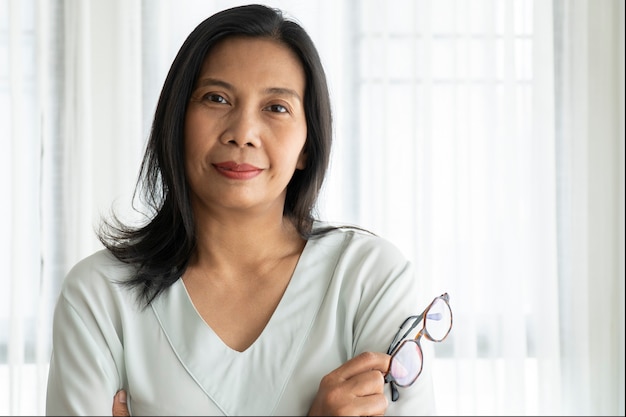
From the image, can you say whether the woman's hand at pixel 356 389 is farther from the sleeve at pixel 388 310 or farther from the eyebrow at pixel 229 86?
the eyebrow at pixel 229 86

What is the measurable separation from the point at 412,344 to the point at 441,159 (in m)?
1.57

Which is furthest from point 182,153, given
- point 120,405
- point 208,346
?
point 120,405

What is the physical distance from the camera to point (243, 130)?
1399mm

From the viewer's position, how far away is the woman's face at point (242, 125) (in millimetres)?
1419

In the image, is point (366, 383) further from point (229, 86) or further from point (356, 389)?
point (229, 86)

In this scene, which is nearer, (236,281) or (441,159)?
(236,281)

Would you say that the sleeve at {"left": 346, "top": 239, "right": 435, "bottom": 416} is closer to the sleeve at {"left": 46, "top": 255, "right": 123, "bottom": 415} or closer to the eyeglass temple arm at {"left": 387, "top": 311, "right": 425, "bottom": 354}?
the eyeglass temple arm at {"left": 387, "top": 311, "right": 425, "bottom": 354}

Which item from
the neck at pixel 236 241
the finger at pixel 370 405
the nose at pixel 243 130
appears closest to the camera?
the finger at pixel 370 405

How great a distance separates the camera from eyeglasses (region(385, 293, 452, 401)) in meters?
1.31

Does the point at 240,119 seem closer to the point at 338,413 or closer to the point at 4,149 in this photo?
the point at 338,413

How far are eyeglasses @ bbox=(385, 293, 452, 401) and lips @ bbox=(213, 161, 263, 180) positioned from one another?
1.30ft

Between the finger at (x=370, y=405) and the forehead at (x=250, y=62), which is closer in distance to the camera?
the finger at (x=370, y=405)

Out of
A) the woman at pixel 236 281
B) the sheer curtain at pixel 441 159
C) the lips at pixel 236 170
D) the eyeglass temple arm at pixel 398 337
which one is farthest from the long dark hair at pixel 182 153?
the sheer curtain at pixel 441 159

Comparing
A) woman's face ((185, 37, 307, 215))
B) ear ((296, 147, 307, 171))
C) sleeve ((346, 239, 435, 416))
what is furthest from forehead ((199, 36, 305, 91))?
sleeve ((346, 239, 435, 416))
